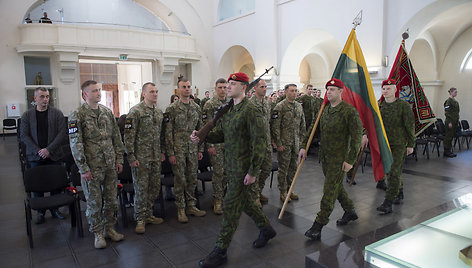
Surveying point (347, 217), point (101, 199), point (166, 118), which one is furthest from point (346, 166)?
point (101, 199)

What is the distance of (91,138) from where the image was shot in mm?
3289

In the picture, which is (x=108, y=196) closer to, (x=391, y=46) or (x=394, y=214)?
(x=394, y=214)

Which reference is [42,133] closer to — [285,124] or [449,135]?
[285,124]

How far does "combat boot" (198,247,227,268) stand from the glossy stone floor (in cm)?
11

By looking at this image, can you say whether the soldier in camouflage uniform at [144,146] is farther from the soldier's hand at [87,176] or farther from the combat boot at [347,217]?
the combat boot at [347,217]

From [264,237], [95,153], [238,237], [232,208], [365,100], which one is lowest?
[238,237]

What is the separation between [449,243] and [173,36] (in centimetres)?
1548

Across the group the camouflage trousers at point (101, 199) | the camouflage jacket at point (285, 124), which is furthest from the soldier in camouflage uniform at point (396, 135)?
the camouflage trousers at point (101, 199)

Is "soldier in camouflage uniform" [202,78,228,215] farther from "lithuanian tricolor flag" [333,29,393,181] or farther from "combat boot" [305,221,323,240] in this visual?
"lithuanian tricolor flag" [333,29,393,181]

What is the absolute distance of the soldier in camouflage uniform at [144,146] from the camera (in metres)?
3.69

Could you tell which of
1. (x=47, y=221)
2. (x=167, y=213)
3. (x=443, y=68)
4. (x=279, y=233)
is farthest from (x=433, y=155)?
(x=47, y=221)

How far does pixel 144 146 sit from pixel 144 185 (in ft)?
1.55

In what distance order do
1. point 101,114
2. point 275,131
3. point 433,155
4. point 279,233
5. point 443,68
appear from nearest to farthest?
point 101,114 → point 279,233 → point 275,131 → point 433,155 → point 443,68

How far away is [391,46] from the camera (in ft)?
29.1
